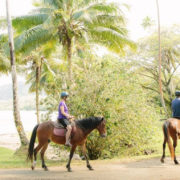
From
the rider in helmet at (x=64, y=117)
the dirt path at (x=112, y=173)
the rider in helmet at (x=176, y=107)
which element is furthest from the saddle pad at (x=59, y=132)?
the rider in helmet at (x=176, y=107)

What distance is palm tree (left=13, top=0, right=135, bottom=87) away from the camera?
61.5 feet

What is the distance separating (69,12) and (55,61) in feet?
43.9

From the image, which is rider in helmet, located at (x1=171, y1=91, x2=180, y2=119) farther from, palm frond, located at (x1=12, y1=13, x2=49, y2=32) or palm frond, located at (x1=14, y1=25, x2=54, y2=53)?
palm frond, located at (x1=12, y1=13, x2=49, y2=32)

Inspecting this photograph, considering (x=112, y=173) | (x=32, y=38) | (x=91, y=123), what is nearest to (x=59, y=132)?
(x=91, y=123)

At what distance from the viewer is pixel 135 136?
14.6m

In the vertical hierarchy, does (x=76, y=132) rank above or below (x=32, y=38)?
below

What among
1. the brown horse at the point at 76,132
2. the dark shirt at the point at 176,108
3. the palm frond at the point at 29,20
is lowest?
the brown horse at the point at 76,132

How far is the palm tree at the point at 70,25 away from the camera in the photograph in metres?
18.7

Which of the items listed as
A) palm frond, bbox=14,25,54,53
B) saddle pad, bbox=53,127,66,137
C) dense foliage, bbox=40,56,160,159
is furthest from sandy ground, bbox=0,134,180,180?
palm frond, bbox=14,25,54,53

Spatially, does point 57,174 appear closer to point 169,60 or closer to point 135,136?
point 135,136

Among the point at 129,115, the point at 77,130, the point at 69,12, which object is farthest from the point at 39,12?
the point at 77,130

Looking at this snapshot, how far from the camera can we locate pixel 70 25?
751 inches

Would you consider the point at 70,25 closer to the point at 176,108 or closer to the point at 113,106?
the point at 113,106

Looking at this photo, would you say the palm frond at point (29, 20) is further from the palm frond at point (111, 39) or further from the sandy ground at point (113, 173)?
the sandy ground at point (113, 173)
